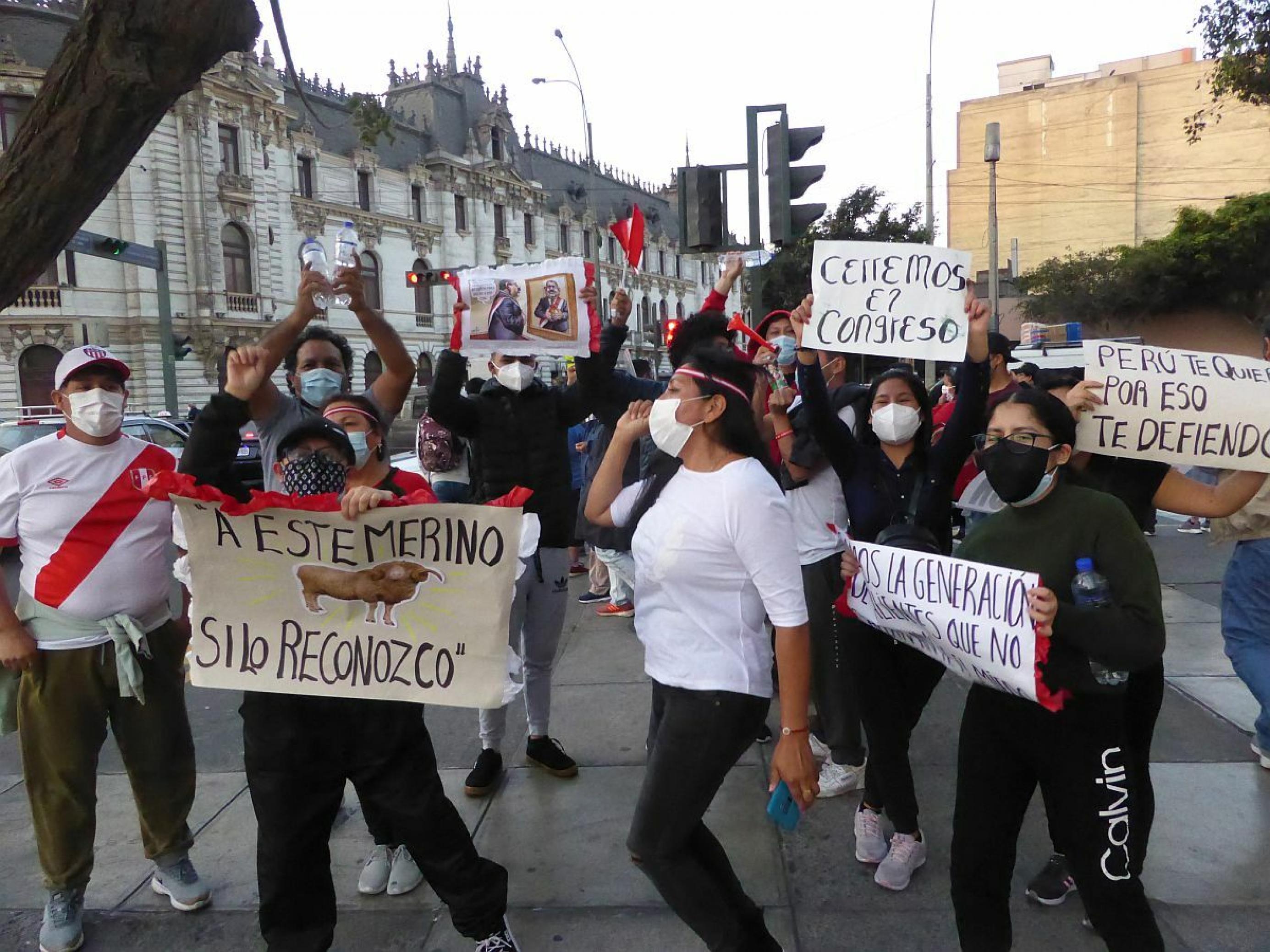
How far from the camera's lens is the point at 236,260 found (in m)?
35.3

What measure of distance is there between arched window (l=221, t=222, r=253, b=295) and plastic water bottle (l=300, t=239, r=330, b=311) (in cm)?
3488

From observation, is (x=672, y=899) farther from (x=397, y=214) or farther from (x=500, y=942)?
(x=397, y=214)

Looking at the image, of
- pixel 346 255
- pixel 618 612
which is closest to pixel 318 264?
pixel 346 255

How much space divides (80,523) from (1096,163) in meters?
56.4

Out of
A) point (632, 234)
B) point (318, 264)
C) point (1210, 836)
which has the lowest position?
point (1210, 836)

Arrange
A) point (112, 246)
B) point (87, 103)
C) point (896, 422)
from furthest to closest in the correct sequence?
1. point (112, 246)
2. point (896, 422)
3. point (87, 103)

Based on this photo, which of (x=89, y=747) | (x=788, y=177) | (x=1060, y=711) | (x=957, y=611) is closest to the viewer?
(x=1060, y=711)

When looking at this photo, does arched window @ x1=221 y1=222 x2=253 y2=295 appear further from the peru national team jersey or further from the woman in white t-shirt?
the woman in white t-shirt

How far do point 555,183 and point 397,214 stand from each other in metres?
18.8

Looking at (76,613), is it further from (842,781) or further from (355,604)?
(842,781)

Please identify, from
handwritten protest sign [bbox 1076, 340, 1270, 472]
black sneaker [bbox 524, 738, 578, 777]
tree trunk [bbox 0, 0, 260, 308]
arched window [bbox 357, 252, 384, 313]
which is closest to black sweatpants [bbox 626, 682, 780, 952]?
handwritten protest sign [bbox 1076, 340, 1270, 472]

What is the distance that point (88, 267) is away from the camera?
30016 mm

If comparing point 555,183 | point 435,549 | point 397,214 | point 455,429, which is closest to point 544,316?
point 455,429

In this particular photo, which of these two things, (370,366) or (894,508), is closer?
(894,508)
